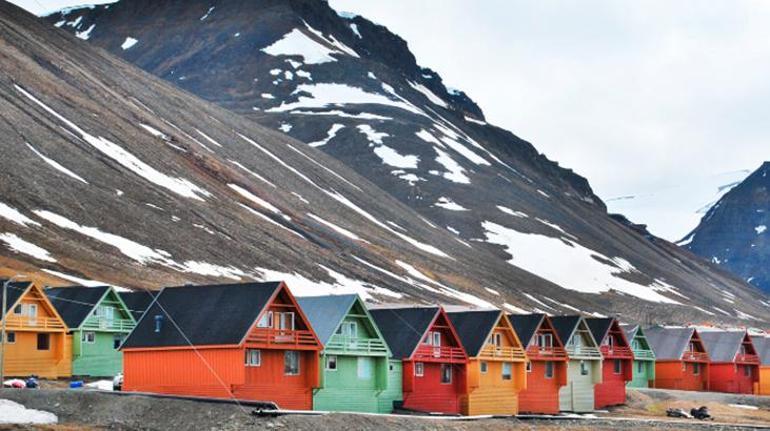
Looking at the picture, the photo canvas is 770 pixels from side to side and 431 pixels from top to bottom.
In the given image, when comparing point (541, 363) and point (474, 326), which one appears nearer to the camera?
point (474, 326)

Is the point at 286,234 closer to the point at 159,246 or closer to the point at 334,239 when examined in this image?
→ the point at 334,239

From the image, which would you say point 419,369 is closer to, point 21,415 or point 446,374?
point 446,374

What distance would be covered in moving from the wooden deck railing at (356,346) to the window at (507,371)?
1194 cm

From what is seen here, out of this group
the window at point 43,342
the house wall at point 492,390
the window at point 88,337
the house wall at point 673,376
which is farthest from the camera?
the house wall at point 673,376

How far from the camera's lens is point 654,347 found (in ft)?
356

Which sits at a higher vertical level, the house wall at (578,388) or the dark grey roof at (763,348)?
the dark grey roof at (763,348)

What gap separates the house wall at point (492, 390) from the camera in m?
72.4

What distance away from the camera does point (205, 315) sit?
2292 inches

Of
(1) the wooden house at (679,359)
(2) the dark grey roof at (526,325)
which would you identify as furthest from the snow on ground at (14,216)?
(2) the dark grey roof at (526,325)

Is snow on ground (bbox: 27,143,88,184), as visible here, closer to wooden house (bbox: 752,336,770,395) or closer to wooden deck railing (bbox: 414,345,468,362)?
wooden house (bbox: 752,336,770,395)

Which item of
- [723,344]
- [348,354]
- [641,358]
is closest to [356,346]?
[348,354]

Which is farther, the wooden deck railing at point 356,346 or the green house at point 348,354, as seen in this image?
the wooden deck railing at point 356,346

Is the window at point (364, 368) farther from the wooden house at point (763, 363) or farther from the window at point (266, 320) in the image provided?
the wooden house at point (763, 363)

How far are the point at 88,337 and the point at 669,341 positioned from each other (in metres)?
53.1
